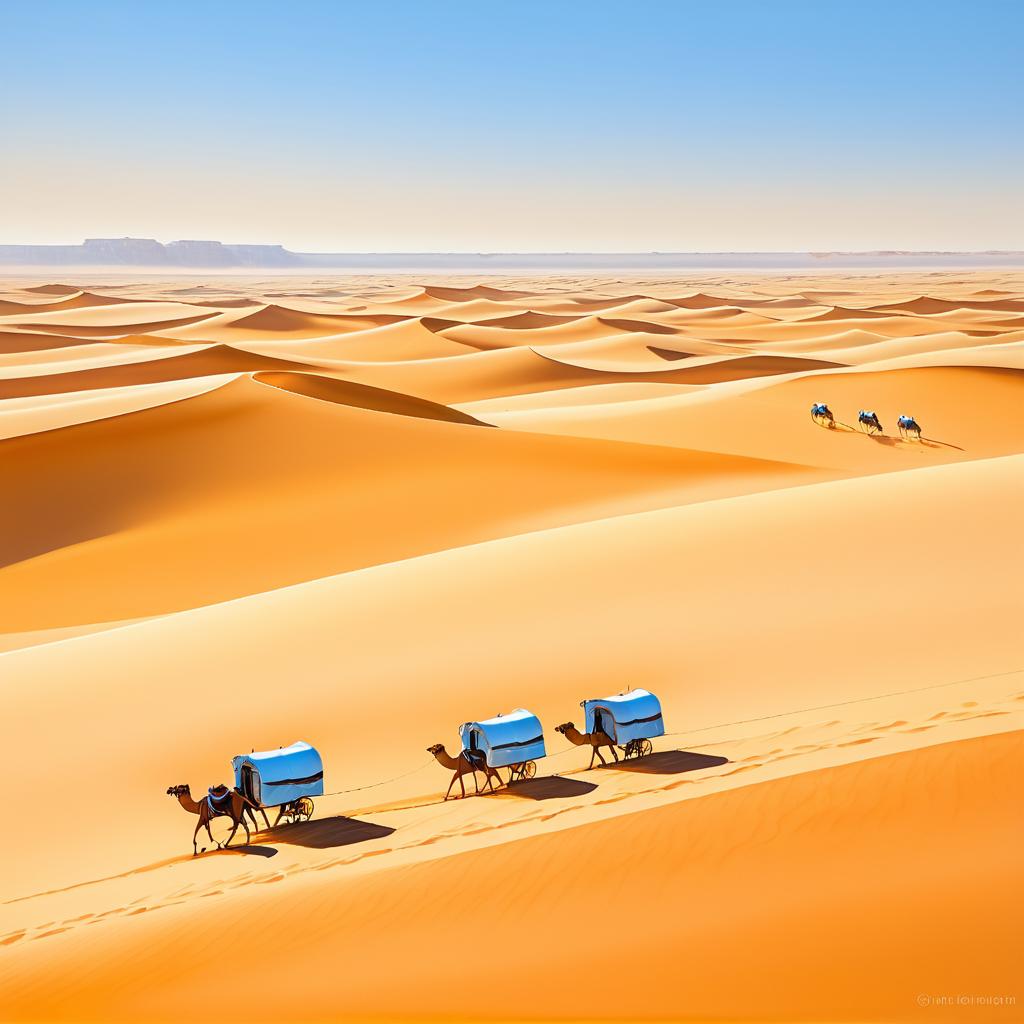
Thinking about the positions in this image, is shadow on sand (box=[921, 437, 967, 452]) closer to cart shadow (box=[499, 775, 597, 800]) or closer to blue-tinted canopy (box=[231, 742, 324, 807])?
cart shadow (box=[499, 775, 597, 800])

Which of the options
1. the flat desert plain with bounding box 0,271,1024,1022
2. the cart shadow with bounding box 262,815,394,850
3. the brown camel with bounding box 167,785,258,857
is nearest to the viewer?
the flat desert plain with bounding box 0,271,1024,1022

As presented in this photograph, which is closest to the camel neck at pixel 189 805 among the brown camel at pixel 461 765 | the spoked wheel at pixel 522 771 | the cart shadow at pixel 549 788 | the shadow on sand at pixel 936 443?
the brown camel at pixel 461 765

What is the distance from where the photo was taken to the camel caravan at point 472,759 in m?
9.40

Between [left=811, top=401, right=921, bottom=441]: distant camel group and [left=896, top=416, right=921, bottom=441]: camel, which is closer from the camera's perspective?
[left=896, top=416, right=921, bottom=441]: camel

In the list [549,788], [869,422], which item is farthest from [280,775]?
[869,422]

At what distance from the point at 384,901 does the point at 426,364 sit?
5132cm

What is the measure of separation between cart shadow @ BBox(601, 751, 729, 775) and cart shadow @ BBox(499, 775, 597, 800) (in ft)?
1.37

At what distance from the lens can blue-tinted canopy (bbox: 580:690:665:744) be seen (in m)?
10.3

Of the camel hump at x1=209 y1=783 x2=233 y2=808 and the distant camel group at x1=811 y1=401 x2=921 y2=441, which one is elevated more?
the distant camel group at x1=811 y1=401 x2=921 y2=441

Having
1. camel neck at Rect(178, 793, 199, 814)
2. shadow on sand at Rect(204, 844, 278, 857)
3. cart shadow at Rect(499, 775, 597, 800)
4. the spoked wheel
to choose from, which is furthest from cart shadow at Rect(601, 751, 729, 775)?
camel neck at Rect(178, 793, 199, 814)

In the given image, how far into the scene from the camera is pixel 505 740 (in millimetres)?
9875

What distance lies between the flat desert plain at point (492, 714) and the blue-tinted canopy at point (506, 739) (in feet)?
1.19

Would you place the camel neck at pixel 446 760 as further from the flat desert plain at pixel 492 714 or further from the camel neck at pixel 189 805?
the camel neck at pixel 189 805

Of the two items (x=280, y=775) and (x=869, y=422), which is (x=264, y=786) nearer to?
(x=280, y=775)
